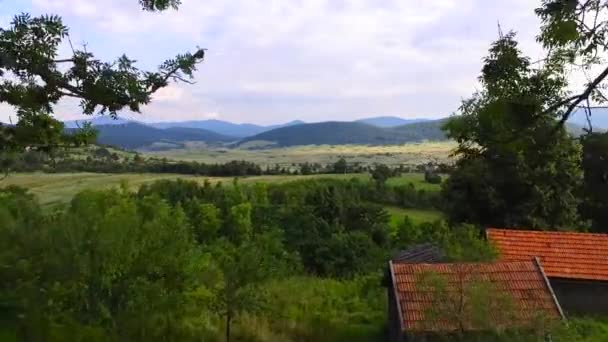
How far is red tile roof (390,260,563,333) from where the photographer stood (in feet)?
51.7

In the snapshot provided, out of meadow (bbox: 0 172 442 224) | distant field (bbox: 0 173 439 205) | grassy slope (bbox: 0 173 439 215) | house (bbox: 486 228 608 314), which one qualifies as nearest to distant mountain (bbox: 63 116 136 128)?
house (bbox: 486 228 608 314)

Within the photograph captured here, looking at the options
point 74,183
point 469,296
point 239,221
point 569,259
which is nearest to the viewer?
point 469,296

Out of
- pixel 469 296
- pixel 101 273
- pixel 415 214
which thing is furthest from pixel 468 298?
pixel 415 214

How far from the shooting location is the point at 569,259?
73.3 feet

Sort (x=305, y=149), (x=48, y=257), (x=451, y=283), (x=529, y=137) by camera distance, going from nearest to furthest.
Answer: (x=529, y=137) → (x=451, y=283) → (x=48, y=257) → (x=305, y=149)

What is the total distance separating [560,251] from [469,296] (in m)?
8.31

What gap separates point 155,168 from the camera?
8762cm

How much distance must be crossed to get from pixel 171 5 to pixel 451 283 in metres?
12.2

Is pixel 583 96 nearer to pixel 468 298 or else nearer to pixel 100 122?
pixel 100 122

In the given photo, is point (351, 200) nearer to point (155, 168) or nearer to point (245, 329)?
point (245, 329)

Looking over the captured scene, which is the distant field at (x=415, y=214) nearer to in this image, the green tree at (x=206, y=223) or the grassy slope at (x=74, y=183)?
the grassy slope at (x=74, y=183)

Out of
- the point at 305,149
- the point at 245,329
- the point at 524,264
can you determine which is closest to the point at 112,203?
the point at 245,329

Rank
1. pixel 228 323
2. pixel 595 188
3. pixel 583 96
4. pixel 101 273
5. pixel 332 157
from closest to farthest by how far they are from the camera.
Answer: pixel 583 96 < pixel 101 273 < pixel 228 323 < pixel 595 188 < pixel 332 157

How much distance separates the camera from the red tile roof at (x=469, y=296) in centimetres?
1577
